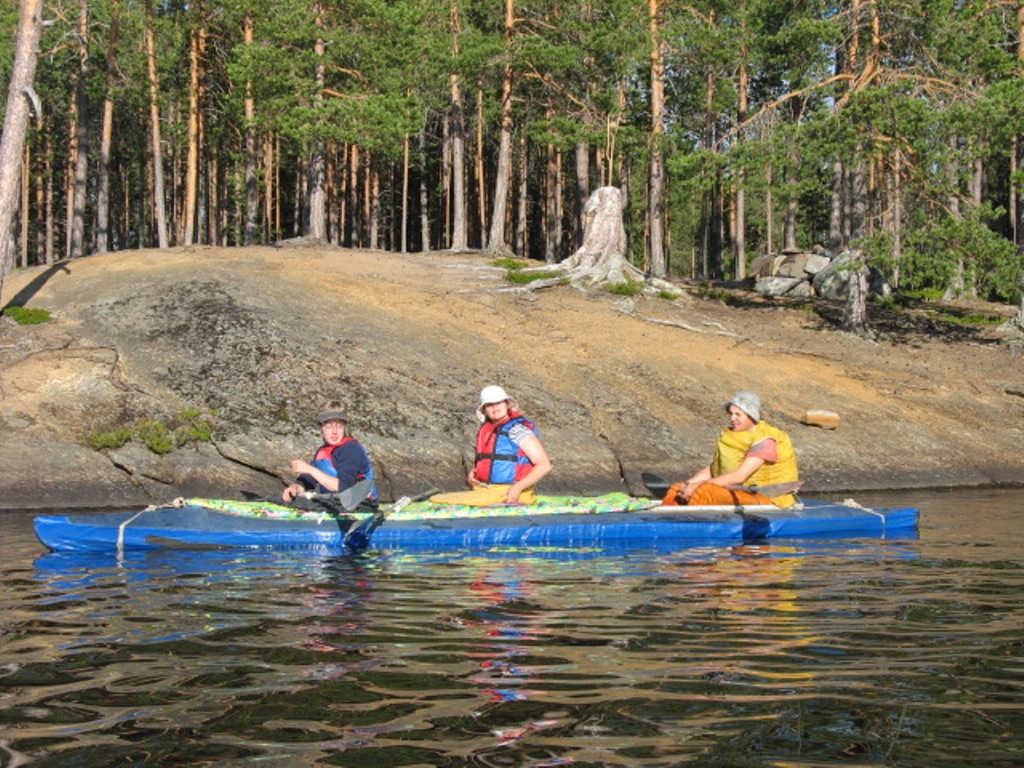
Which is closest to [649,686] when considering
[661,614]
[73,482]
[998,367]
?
[661,614]

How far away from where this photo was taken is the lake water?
4996 millimetres

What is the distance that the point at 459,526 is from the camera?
1190cm

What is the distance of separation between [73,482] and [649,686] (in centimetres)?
1274

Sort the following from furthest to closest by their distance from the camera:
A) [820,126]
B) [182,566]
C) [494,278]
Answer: [494,278] < [820,126] < [182,566]

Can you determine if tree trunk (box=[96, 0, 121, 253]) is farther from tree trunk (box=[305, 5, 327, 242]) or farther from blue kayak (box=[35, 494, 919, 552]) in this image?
blue kayak (box=[35, 494, 919, 552])

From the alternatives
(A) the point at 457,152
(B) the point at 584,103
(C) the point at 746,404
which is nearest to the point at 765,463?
(C) the point at 746,404

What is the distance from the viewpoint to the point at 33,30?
19.6 meters

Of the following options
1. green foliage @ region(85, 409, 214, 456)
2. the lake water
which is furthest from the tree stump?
the lake water

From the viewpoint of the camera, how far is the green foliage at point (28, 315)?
71.2 ft

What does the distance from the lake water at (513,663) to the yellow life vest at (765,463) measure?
195 centimetres

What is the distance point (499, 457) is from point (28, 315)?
43.9ft

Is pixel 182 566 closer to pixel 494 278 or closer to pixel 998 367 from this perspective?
pixel 494 278

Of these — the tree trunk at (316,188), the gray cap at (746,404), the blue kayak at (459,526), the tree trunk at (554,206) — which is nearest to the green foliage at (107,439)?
the blue kayak at (459,526)

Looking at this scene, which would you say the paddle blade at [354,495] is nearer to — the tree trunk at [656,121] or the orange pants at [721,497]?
the orange pants at [721,497]
